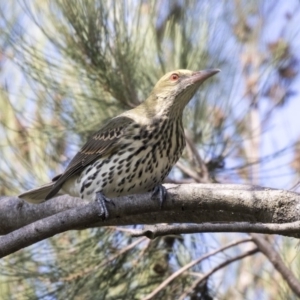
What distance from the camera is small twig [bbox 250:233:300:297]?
8.66 feet

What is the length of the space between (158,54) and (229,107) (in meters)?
0.40

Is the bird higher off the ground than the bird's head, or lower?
lower

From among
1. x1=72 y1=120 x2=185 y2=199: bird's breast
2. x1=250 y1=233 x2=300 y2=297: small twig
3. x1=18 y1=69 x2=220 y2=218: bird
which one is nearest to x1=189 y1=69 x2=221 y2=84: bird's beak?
x1=18 y1=69 x2=220 y2=218: bird

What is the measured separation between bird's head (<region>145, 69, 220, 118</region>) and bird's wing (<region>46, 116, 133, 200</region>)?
18cm

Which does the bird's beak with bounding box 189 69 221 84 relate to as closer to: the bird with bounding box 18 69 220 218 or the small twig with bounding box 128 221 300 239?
the bird with bounding box 18 69 220 218

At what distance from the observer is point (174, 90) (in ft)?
10.1

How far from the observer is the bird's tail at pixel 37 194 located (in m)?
2.82

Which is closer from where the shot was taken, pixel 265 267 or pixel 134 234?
pixel 134 234

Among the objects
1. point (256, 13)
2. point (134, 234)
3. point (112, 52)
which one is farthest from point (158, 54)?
point (134, 234)

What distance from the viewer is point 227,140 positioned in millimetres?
3430

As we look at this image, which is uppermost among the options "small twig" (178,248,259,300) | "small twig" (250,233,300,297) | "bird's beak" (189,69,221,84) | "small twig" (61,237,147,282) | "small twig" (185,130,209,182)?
"bird's beak" (189,69,221,84)

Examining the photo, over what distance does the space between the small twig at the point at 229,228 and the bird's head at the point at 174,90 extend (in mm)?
1046

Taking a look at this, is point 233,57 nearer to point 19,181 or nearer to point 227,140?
point 227,140

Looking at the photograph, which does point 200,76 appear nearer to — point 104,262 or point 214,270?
point 214,270
